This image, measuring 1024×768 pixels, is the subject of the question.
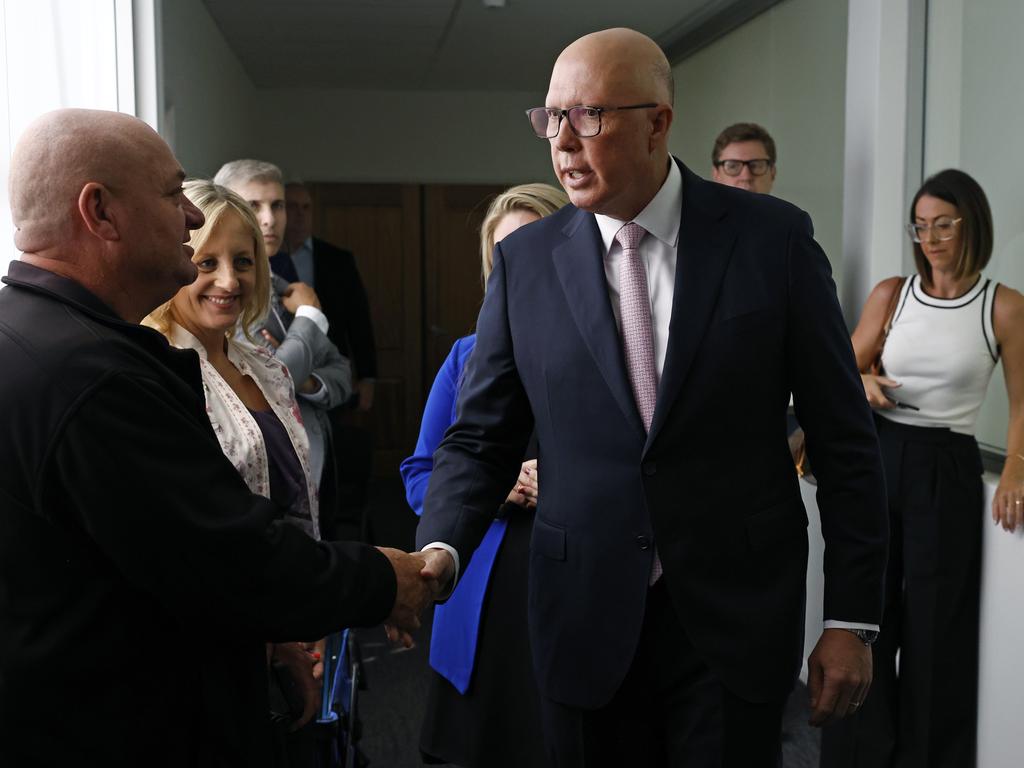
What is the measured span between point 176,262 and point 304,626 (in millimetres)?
499

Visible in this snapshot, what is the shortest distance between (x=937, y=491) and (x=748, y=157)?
4.38ft

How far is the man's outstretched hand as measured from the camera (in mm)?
1635

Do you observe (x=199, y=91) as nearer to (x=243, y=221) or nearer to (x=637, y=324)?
(x=243, y=221)

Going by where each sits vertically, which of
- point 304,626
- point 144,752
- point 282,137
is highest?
point 282,137

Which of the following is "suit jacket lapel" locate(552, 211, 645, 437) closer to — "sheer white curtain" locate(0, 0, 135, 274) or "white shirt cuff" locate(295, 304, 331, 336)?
"sheer white curtain" locate(0, 0, 135, 274)

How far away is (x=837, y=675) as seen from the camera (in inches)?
64.5

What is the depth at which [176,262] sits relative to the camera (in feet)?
4.62

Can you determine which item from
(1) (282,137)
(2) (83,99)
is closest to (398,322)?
(1) (282,137)

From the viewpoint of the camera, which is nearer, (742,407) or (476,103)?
(742,407)

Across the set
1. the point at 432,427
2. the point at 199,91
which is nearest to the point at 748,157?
the point at 432,427

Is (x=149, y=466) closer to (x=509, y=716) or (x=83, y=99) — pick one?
(x=509, y=716)

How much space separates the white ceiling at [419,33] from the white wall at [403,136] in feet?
1.06

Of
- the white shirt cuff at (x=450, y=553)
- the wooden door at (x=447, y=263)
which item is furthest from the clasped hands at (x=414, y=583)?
the wooden door at (x=447, y=263)

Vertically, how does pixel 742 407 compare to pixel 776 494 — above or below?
above
